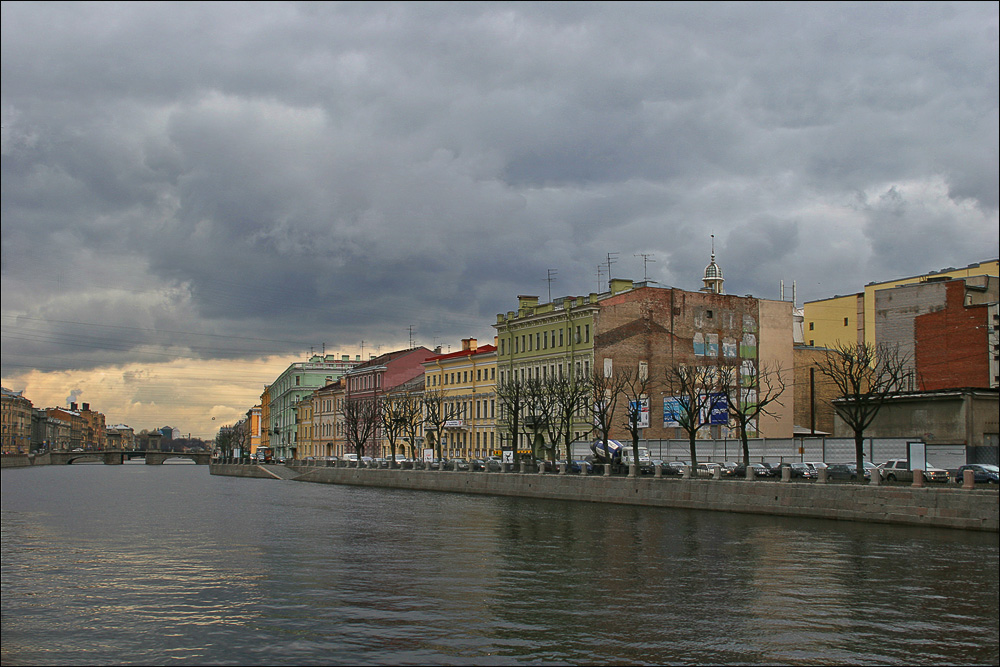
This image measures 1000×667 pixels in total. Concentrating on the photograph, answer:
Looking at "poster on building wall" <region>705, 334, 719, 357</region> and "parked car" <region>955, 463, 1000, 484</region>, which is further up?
"poster on building wall" <region>705, 334, 719, 357</region>

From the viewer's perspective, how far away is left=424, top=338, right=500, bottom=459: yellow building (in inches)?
3989

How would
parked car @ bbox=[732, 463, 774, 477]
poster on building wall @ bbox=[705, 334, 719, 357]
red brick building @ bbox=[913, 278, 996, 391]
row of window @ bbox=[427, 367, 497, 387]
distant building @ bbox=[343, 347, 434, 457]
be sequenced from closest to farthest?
parked car @ bbox=[732, 463, 774, 477]
red brick building @ bbox=[913, 278, 996, 391]
poster on building wall @ bbox=[705, 334, 719, 357]
row of window @ bbox=[427, 367, 497, 387]
distant building @ bbox=[343, 347, 434, 457]

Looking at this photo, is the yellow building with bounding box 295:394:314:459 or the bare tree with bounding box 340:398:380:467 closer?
the bare tree with bounding box 340:398:380:467

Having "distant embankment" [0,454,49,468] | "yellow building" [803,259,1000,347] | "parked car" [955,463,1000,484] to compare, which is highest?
"yellow building" [803,259,1000,347]

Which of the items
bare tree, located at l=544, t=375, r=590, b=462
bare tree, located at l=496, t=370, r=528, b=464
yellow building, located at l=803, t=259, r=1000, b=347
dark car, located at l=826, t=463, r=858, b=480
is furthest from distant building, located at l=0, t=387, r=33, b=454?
dark car, located at l=826, t=463, r=858, b=480

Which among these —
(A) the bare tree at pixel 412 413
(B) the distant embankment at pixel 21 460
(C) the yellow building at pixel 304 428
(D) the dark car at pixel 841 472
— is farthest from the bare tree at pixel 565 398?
(C) the yellow building at pixel 304 428

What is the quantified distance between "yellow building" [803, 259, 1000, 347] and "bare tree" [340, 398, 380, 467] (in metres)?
49.8

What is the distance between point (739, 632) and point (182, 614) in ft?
38.7

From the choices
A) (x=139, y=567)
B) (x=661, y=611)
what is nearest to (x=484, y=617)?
(x=661, y=611)

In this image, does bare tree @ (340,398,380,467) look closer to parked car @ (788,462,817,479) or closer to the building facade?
the building facade

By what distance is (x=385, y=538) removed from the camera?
38.3 m

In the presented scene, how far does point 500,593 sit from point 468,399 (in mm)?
80694

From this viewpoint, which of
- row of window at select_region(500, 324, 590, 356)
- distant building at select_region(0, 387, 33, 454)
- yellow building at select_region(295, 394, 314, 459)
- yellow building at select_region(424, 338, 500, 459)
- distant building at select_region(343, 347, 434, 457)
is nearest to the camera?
row of window at select_region(500, 324, 590, 356)

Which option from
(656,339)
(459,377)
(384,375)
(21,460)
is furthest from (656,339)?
(21,460)
